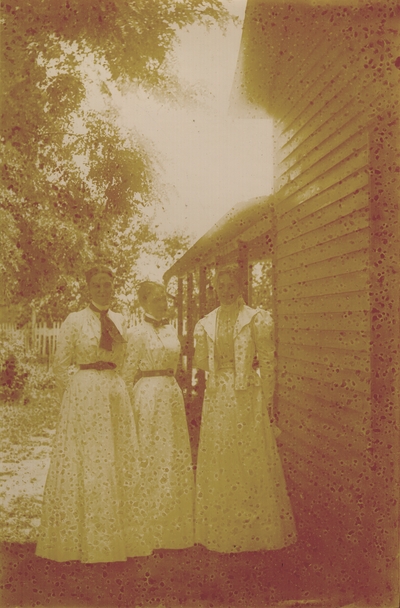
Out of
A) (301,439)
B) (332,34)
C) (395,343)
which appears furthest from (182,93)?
(301,439)

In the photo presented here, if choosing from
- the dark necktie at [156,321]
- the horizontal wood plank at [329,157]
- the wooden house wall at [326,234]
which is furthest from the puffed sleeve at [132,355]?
the horizontal wood plank at [329,157]

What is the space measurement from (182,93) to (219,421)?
2489mm

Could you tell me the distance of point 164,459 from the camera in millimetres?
5027

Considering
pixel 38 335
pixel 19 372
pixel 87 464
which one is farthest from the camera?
pixel 19 372

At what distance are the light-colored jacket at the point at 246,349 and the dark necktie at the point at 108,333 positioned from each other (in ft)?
1.94

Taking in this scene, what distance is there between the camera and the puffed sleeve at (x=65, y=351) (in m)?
4.90

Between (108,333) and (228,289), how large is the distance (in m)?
0.95

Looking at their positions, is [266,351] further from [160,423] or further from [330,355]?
[160,423]

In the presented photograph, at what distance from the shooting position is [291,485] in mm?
5180

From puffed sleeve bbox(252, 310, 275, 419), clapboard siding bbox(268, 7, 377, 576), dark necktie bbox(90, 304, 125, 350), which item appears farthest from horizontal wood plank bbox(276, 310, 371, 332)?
dark necktie bbox(90, 304, 125, 350)

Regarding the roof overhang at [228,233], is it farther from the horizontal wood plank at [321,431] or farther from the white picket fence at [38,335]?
the horizontal wood plank at [321,431]

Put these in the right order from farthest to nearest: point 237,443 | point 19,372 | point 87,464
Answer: point 19,372
point 237,443
point 87,464

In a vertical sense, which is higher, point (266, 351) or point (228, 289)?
point (228, 289)

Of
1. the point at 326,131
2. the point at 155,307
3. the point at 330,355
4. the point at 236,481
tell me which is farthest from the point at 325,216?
the point at 236,481
